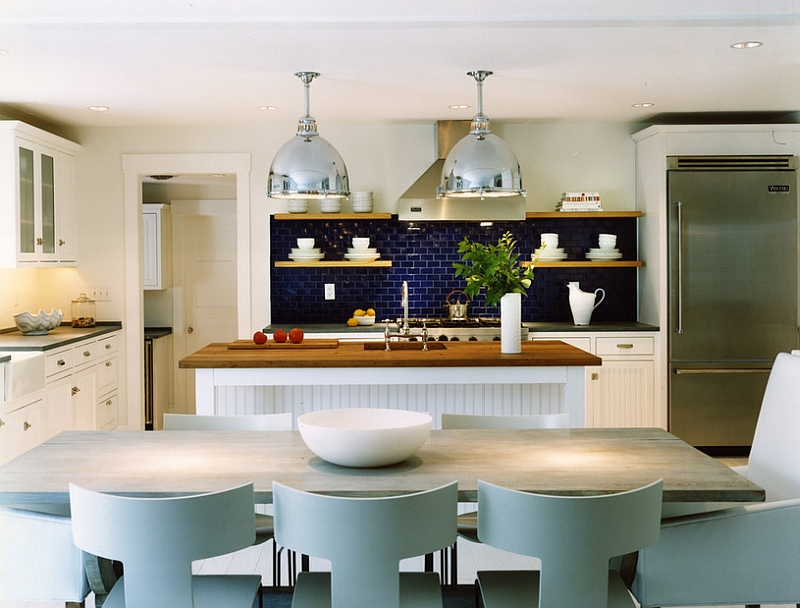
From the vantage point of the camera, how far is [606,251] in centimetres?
600

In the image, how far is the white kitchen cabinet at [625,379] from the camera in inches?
222

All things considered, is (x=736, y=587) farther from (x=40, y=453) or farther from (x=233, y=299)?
(x=233, y=299)

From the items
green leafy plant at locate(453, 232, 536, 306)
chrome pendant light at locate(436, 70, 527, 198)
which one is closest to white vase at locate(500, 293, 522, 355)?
green leafy plant at locate(453, 232, 536, 306)

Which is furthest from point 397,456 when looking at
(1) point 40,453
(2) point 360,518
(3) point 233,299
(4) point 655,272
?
(3) point 233,299

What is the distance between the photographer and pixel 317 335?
569 centimetres

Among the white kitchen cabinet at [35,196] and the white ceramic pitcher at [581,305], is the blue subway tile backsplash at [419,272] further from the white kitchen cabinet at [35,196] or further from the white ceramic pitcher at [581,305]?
the white kitchen cabinet at [35,196]

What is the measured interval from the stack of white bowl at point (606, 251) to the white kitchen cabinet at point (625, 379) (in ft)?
2.16

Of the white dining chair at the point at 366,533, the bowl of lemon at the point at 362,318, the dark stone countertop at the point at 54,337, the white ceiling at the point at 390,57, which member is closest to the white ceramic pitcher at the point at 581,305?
the white ceiling at the point at 390,57

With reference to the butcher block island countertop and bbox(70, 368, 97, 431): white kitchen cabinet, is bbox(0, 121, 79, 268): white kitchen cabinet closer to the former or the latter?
bbox(70, 368, 97, 431): white kitchen cabinet

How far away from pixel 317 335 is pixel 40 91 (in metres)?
2.31

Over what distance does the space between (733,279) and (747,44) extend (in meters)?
2.13

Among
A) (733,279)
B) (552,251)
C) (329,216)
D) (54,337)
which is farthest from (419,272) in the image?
(54,337)

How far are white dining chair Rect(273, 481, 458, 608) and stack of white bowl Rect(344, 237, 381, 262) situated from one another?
4137 millimetres

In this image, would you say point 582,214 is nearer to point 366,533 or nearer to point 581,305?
point 581,305
